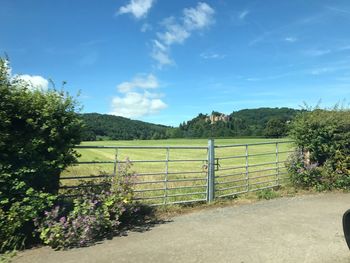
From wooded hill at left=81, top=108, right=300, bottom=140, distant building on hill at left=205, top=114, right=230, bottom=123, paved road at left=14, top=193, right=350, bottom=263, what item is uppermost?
distant building on hill at left=205, top=114, right=230, bottom=123

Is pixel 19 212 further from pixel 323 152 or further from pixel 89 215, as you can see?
pixel 323 152

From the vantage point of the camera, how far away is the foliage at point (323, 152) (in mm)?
11719

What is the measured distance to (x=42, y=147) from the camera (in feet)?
A: 21.5

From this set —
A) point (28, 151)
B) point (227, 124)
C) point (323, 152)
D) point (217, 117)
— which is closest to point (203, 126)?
point (217, 117)

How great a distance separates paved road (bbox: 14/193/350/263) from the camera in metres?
5.82

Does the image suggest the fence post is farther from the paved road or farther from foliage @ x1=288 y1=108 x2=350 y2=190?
foliage @ x1=288 y1=108 x2=350 y2=190

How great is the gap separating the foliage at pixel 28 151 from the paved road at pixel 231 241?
575 millimetres

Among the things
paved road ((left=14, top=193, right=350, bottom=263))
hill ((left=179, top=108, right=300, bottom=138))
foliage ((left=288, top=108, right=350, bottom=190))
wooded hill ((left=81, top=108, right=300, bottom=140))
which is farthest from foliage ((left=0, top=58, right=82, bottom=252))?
wooded hill ((left=81, top=108, right=300, bottom=140))

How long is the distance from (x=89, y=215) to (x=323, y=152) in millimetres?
8034

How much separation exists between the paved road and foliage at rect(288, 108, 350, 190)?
9.40 feet

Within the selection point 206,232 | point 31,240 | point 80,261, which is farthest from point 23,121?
point 206,232

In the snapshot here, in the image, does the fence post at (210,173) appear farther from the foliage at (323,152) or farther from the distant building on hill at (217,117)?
the distant building on hill at (217,117)

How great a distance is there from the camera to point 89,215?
269 inches

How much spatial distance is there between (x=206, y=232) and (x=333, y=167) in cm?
654
